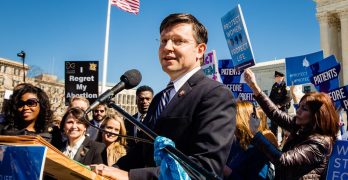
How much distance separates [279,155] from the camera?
12.2ft

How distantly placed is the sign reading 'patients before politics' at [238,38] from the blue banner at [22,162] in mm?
5431

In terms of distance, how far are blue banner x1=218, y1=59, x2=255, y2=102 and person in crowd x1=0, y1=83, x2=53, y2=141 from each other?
601 centimetres

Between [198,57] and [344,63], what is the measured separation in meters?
32.3

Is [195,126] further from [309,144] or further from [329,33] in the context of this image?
[329,33]

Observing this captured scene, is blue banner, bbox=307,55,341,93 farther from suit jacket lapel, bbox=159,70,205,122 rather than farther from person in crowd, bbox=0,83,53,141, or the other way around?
suit jacket lapel, bbox=159,70,205,122

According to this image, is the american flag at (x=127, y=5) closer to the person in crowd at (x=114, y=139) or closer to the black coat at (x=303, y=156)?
the person in crowd at (x=114, y=139)

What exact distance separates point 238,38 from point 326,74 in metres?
2.85

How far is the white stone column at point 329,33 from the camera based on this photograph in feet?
109

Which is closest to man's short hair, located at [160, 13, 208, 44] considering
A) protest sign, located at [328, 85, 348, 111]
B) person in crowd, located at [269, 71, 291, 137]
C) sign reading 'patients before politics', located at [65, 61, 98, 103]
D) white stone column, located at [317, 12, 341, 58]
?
protest sign, located at [328, 85, 348, 111]

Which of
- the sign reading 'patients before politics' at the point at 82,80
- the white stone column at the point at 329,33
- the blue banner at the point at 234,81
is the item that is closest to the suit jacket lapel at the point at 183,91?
the blue banner at the point at 234,81

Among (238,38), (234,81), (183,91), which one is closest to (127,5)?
(234,81)

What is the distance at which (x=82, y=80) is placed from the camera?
995cm

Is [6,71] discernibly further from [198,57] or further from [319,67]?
[198,57]

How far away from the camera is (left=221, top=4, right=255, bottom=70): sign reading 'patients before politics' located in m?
7.25
